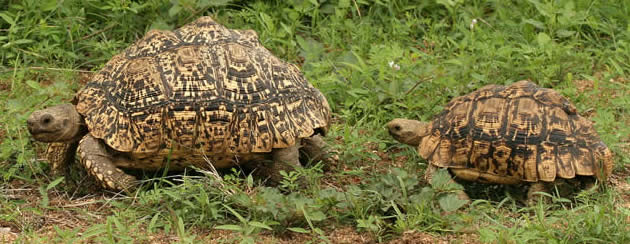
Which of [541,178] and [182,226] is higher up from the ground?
[541,178]

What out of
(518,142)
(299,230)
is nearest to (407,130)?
(518,142)

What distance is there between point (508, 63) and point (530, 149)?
222 centimetres

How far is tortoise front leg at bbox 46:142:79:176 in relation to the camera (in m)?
5.51

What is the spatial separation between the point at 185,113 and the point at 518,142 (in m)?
2.08

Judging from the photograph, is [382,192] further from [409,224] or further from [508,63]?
[508,63]

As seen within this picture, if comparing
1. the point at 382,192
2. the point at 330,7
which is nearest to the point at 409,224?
the point at 382,192

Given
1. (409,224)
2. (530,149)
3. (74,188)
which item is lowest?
(74,188)

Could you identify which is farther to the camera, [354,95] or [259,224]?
[354,95]

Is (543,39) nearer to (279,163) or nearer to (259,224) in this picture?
(279,163)

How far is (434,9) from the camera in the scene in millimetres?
8305

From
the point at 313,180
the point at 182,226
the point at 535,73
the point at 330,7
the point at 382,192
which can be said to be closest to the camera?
the point at 182,226

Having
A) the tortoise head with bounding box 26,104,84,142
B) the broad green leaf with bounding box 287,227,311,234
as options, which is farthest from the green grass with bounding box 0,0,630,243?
the tortoise head with bounding box 26,104,84,142

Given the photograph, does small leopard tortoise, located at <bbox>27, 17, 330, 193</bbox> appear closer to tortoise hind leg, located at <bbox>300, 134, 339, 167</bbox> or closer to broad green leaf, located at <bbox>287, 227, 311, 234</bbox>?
tortoise hind leg, located at <bbox>300, 134, 339, 167</bbox>

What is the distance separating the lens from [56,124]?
17.1 ft
